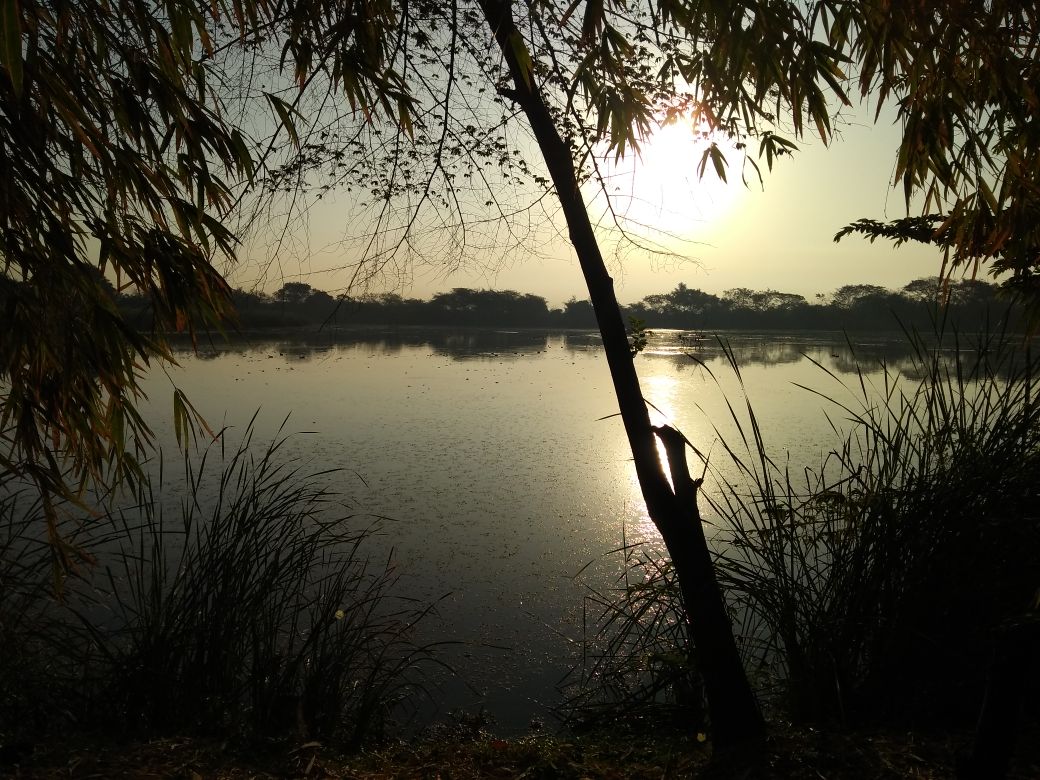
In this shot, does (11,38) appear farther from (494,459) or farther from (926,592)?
(494,459)

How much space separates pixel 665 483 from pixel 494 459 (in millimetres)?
4136

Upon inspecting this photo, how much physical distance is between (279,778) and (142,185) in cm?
159

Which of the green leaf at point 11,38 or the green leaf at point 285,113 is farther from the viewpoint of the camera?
the green leaf at point 285,113

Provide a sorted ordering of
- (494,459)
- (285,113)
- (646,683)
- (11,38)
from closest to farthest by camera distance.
Answer: 1. (11,38)
2. (285,113)
3. (646,683)
4. (494,459)

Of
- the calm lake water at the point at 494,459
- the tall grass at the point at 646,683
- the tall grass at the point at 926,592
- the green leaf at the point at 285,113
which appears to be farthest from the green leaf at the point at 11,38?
the tall grass at the point at 646,683

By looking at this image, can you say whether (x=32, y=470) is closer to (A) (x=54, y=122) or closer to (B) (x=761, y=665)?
(A) (x=54, y=122)

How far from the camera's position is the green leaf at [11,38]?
1.19 meters

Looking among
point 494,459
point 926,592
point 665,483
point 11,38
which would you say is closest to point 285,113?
point 11,38

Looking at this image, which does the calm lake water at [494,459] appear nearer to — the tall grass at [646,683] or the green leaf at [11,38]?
the tall grass at [646,683]

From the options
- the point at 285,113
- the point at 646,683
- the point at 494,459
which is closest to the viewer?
the point at 285,113

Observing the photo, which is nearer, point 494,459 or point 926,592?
point 926,592

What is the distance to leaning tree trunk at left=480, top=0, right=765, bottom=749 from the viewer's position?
6.68 feet

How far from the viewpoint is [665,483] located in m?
2.07

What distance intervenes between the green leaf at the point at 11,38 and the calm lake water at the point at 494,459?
1.56 m
